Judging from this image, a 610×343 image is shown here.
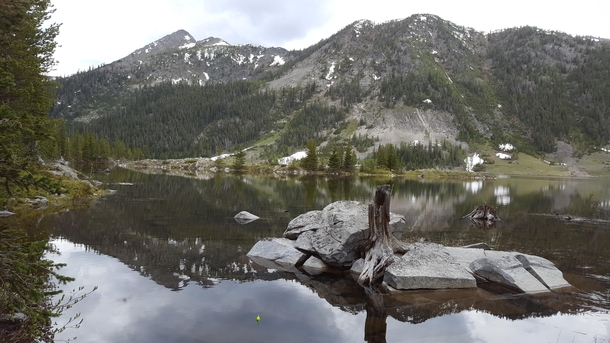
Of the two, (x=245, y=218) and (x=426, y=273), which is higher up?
(x=426, y=273)

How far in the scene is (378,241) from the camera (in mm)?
20906

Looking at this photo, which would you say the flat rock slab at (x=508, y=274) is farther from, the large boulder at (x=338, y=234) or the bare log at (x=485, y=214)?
the bare log at (x=485, y=214)

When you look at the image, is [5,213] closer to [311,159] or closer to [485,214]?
[485,214]

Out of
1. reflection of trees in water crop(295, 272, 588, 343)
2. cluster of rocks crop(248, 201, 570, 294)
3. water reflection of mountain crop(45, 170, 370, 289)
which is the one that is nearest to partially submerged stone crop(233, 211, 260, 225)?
water reflection of mountain crop(45, 170, 370, 289)

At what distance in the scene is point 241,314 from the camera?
49.8 feet

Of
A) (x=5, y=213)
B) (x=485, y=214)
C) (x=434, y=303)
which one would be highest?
(x=5, y=213)

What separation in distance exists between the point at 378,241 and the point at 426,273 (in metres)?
3.05

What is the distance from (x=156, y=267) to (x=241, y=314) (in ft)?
27.3

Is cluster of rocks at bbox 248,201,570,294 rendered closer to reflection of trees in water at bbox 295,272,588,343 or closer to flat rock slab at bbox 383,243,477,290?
flat rock slab at bbox 383,243,477,290

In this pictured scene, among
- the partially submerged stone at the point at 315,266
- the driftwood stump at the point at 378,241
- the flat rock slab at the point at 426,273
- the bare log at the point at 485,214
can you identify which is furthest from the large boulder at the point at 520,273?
the bare log at the point at 485,214

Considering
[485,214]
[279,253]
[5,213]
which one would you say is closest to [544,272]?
[279,253]

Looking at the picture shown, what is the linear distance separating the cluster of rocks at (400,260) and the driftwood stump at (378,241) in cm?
53

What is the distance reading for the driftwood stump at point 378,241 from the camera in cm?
1984

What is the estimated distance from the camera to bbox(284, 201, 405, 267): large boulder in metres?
22.2
